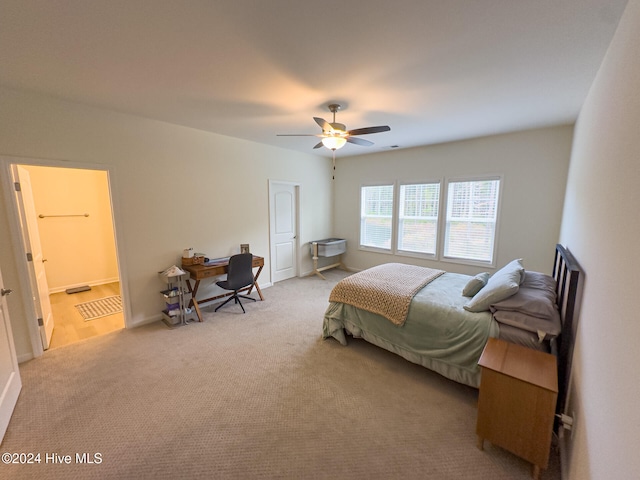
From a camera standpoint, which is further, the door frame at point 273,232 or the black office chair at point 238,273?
the door frame at point 273,232

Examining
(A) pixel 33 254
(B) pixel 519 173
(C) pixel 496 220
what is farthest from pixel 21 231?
(B) pixel 519 173

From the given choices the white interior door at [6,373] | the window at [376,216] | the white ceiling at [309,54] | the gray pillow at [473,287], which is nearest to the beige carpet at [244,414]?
the white interior door at [6,373]

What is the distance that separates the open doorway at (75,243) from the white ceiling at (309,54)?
2.33 metres

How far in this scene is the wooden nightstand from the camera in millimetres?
1465

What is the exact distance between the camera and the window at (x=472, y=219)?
165 inches

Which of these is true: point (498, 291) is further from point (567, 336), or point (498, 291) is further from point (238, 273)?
point (238, 273)

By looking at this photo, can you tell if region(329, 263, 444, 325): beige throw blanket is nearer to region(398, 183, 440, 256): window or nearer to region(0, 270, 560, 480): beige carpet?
region(0, 270, 560, 480): beige carpet

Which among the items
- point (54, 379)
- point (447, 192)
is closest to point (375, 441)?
point (54, 379)

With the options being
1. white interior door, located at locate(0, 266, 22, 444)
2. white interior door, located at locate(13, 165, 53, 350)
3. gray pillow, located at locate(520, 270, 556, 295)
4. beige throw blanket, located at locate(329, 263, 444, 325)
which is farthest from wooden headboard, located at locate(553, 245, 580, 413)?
white interior door, located at locate(13, 165, 53, 350)

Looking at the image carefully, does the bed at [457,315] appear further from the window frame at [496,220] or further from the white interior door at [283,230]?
the white interior door at [283,230]

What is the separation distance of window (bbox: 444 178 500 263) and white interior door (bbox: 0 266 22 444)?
5.40 meters

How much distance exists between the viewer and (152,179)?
334cm

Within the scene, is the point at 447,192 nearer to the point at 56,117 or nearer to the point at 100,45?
the point at 100,45

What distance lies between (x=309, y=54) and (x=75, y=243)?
548 cm
